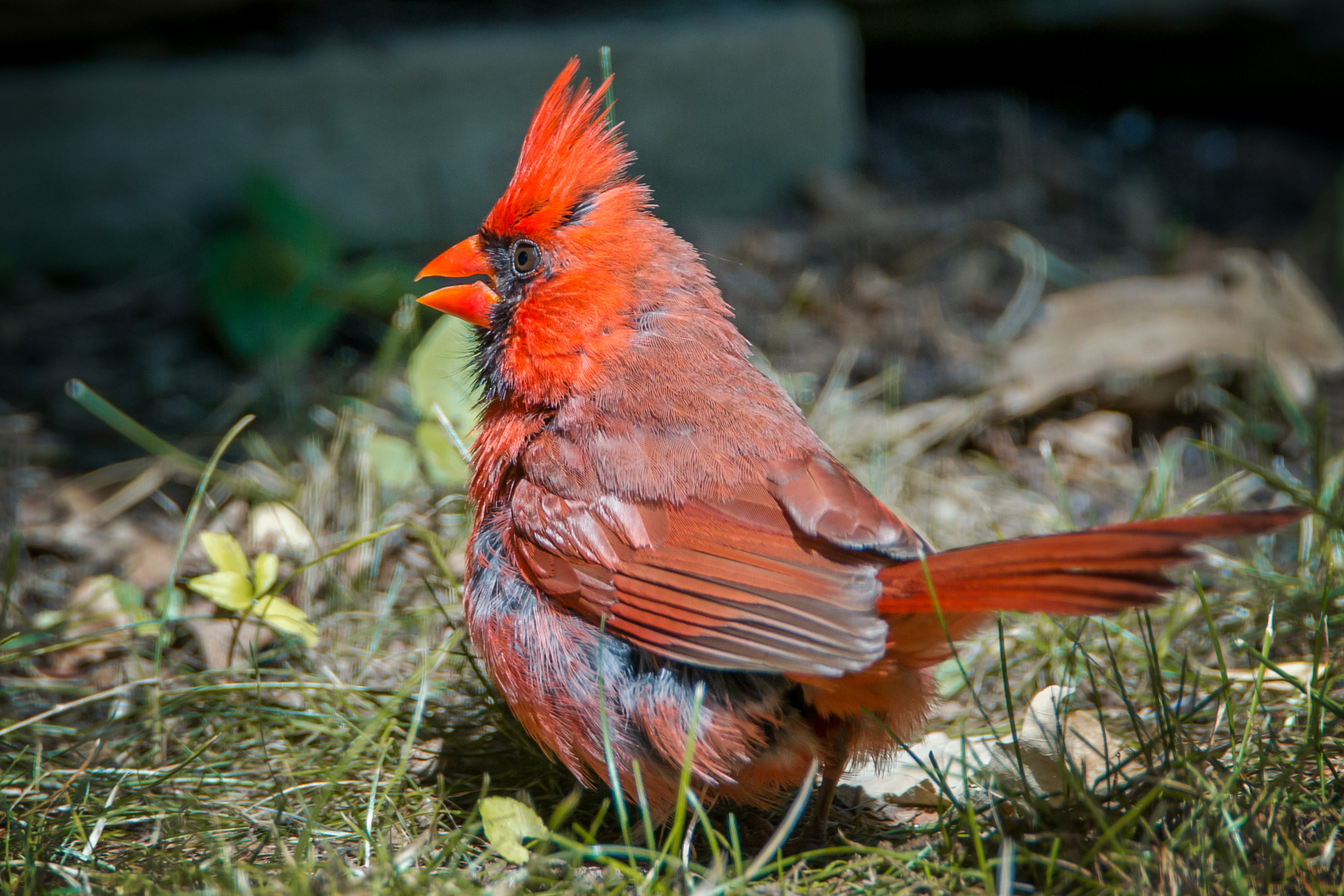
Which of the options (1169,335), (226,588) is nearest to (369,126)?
(226,588)

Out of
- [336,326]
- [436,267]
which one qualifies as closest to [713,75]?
[336,326]

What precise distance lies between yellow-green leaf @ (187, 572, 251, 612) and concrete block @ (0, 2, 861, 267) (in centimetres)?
250

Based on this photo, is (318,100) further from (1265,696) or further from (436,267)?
(1265,696)

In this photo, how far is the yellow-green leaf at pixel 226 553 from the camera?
2.47 meters

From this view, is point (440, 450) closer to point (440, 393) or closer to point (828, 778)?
point (440, 393)

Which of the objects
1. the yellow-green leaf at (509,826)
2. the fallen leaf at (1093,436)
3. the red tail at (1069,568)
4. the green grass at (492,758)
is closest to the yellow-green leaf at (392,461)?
the green grass at (492,758)

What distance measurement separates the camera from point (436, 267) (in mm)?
2574

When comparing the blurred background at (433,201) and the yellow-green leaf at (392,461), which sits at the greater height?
the blurred background at (433,201)

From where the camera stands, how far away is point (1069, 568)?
1.72 m

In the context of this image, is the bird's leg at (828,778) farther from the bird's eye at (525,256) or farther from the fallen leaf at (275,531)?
the fallen leaf at (275,531)

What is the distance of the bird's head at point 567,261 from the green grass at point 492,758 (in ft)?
1.69

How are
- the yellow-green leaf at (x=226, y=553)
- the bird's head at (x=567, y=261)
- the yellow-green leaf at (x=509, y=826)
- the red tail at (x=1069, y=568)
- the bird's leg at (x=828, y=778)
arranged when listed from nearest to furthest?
1. the red tail at (x=1069, y=568)
2. the yellow-green leaf at (x=509, y=826)
3. the bird's leg at (x=828, y=778)
4. the bird's head at (x=567, y=261)
5. the yellow-green leaf at (x=226, y=553)

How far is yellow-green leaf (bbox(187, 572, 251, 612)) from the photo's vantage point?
2.42m

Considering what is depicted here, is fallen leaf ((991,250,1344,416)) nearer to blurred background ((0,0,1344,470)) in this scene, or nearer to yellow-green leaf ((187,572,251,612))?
blurred background ((0,0,1344,470))
